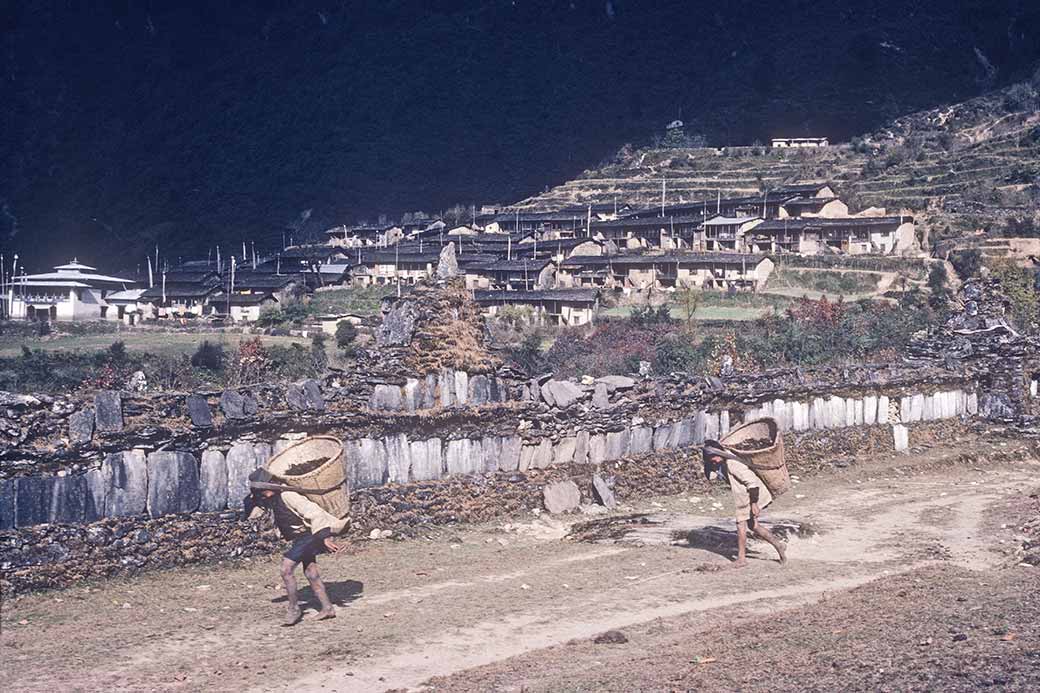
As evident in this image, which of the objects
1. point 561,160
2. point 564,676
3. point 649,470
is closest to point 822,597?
point 564,676

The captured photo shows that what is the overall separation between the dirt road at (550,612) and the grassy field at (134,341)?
31088 millimetres

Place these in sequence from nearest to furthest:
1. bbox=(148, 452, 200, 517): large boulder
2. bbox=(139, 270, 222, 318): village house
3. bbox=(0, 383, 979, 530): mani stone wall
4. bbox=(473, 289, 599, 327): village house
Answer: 1. bbox=(0, 383, 979, 530): mani stone wall
2. bbox=(148, 452, 200, 517): large boulder
3. bbox=(473, 289, 599, 327): village house
4. bbox=(139, 270, 222, 318): village house

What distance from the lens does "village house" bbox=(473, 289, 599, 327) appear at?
49781 mm

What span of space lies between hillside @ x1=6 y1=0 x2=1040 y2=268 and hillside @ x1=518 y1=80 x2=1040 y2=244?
28.1ft

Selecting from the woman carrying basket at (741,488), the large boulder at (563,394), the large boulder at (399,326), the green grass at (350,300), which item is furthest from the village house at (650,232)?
the woman carrying basket at (741,488)

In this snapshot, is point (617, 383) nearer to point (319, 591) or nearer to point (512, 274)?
point (319, 591)

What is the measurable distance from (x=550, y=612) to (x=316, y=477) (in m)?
2.55

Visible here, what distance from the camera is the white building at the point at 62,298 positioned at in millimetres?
62219

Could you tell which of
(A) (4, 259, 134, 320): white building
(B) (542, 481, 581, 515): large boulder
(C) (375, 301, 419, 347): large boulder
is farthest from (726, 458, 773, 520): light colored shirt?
(A) (4, 259, 134, 320): white building

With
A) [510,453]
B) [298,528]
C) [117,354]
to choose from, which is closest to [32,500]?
[298,528]

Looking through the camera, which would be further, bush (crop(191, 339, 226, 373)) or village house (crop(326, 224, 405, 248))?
village house (crop(326, 224, 405, 248))

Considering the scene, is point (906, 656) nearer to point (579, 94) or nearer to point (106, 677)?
point (106, 677)

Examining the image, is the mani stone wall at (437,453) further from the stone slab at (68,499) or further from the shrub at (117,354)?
the shrub at (117,354)

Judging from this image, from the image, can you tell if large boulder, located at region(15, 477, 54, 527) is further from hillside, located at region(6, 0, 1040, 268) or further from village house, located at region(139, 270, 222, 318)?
hillside, located at region(6, 0, 1040, 268)
